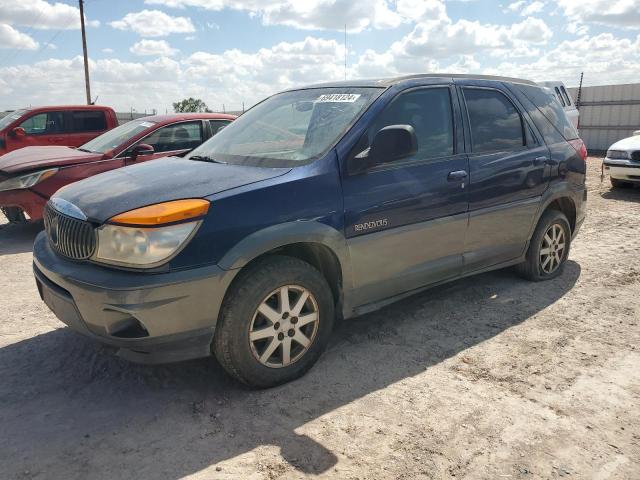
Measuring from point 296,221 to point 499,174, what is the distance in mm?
1957

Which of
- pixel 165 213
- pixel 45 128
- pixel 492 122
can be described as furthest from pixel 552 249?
pixel 45 128

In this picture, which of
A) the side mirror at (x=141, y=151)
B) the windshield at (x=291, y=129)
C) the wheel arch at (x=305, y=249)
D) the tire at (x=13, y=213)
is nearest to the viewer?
the wheel arch at (x=305, y=249)

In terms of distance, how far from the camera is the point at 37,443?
8.77ft

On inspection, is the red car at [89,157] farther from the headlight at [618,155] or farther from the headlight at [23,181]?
the headlight at [618,155]

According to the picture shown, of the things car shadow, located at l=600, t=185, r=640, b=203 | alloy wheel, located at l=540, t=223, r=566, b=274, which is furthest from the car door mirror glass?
car shadow, located at l=600, t=185, r=640, b=203

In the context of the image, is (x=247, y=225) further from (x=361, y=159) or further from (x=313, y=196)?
(x=361, y=159)

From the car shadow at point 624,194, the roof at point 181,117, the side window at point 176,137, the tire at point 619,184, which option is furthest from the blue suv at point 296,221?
the tire at point 619,184

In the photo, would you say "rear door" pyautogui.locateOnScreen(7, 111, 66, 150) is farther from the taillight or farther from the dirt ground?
the taillight

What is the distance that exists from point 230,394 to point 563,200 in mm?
3588

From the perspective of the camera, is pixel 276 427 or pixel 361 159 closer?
pixel 276 427

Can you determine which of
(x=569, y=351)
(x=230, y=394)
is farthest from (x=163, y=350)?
(x=569, y=351)

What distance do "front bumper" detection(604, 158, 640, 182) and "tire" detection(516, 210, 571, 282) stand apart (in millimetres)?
5392

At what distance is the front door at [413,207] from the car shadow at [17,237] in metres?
4.85

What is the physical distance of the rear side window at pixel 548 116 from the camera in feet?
15.6
